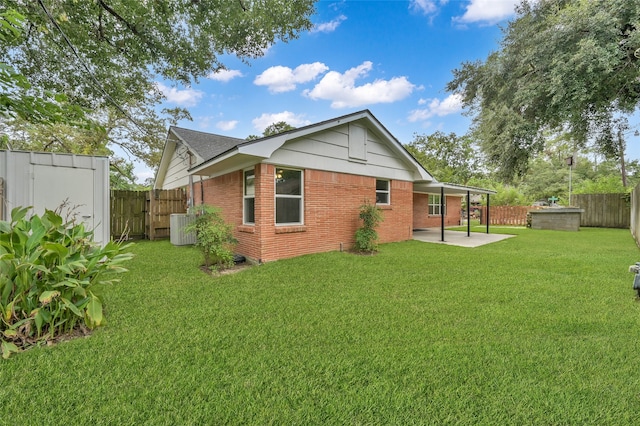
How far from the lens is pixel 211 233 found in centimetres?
581

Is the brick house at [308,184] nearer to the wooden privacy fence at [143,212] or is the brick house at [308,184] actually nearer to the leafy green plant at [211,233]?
the leafy green plant at [211,233]

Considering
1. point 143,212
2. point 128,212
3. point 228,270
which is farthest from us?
point 143,212

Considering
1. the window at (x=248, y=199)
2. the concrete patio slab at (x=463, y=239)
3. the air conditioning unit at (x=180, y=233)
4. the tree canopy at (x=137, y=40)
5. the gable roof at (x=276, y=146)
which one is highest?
the tree canopy at (x=137, y=40)

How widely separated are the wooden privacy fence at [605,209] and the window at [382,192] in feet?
50.1

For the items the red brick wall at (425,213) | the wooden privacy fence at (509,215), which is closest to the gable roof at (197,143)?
the red brick wall at (425,213)

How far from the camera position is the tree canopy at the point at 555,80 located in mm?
8867

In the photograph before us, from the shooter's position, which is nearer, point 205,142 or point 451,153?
point 205,142

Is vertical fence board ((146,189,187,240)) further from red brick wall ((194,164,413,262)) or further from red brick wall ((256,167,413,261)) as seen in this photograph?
red brick wall ((256,167,413,261))

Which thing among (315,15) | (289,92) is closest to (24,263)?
(315,15)

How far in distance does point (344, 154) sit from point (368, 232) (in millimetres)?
2368

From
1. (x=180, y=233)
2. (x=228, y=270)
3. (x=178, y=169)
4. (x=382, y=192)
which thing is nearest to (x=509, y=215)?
(x=382, y=192)

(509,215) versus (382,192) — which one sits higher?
(382,192)

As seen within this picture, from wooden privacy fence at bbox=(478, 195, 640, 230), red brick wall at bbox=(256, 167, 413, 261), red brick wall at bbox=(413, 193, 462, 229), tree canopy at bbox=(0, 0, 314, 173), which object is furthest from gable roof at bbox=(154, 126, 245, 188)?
wooden privacy fence at bbox=(478, 195, 640, 230)

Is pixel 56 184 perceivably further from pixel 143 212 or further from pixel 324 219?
pixel 143 212
